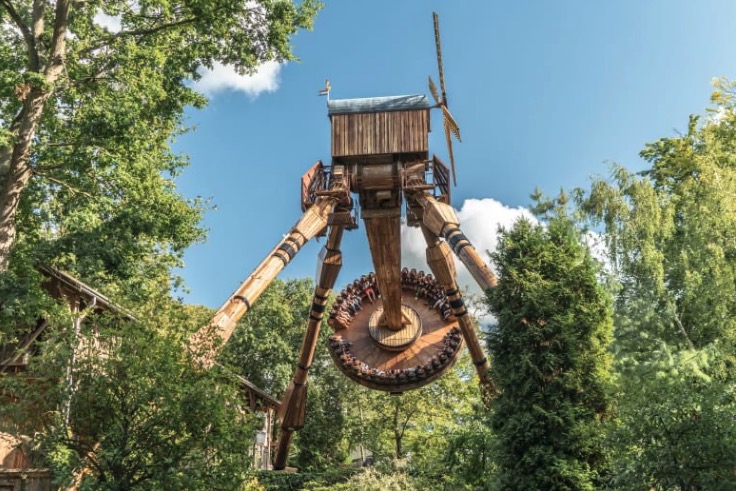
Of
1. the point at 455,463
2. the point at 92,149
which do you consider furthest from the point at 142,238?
the point at 455,463

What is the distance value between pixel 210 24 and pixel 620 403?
10.6m

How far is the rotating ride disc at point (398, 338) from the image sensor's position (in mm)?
15625

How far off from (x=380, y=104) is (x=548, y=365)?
6.62 m

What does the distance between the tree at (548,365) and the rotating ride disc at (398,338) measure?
6690 mm

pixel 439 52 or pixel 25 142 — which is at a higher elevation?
pixel 439 52

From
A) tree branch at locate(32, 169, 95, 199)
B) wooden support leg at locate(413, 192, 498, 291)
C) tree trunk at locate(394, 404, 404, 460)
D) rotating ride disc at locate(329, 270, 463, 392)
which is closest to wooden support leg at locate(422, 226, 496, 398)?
wooden support leg at locate(413, 192, 498, 291)

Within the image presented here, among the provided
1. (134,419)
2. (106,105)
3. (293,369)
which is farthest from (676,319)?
(293,369)

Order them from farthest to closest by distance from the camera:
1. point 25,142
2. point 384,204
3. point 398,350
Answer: point 398,350
point 384,204
point 25,142

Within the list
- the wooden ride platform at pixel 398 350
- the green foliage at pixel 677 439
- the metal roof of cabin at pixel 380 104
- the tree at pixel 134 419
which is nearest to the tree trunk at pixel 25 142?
the tree at pixel 134 419

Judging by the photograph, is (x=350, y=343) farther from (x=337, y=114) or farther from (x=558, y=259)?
(x=558, y=259)

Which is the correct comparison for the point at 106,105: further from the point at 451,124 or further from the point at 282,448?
the point at 282,448

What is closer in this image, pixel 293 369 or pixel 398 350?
pixel 398 350

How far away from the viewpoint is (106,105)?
38.0ft

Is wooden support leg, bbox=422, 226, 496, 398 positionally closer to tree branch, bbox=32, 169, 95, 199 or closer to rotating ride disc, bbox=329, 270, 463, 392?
rotating ride disc, bbox=329, 270, 463, 392
